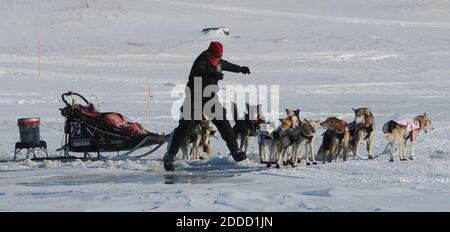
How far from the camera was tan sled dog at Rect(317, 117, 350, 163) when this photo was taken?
408 inches

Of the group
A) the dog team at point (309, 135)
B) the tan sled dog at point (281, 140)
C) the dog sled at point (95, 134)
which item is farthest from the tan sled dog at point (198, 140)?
the tan sled dog at point (281, 140)

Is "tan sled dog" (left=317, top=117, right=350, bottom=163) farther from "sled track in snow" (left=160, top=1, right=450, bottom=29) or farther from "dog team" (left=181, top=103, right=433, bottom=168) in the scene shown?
"sled track in snow" (left=160, top=1, right=450, bottom=29)

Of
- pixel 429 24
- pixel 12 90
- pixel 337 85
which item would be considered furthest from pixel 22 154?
pixel 429 24

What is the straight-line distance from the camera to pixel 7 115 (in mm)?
16703

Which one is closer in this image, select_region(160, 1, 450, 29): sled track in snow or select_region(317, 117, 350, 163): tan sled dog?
select_region(317, 117, 350, 163): tan sled dog

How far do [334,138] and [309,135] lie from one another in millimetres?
548

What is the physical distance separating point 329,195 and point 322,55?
2366cm

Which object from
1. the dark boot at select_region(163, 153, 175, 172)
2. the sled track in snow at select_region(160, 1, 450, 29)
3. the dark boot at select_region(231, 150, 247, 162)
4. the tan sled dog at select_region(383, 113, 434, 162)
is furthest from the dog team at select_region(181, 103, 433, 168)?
the sled track in snow at select_region(160, 1, 450, 29)

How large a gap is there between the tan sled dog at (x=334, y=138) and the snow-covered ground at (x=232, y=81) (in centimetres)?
55

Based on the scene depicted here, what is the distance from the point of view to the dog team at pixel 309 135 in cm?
1005

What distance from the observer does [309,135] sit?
1000cm

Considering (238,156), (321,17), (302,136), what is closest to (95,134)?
(238,156)

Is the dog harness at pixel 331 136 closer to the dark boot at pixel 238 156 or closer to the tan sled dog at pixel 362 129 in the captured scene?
the tan sled dog at pixel 362 129
